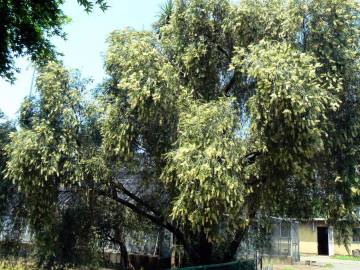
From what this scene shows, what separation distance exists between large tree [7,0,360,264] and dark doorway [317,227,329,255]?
108 feet

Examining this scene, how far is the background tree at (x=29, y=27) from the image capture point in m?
8.58

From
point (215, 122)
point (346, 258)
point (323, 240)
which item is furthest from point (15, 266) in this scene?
point (323, 240)

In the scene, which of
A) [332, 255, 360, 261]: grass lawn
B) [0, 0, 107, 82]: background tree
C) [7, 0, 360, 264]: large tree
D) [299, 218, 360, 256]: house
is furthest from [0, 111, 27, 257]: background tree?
[299, 218, 360, 256]: house

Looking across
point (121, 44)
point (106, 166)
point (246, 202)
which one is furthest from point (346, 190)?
point (121, 44)

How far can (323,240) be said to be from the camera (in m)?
44.8

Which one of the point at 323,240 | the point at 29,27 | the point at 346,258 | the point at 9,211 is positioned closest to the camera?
the point at 29,27

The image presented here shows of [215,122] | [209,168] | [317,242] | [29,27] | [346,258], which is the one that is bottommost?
[346,258]

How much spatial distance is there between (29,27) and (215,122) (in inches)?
176

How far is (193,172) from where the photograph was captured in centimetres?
1012

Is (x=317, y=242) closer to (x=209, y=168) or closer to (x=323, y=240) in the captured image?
(x=323, y=240)

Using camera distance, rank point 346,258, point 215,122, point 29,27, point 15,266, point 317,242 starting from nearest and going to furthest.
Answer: point 29,27, point 215,122, point 15,266, point 346,258, point 317,242

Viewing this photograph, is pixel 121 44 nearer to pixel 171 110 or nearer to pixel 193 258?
pixel 171 110

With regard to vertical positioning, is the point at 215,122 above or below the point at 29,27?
below

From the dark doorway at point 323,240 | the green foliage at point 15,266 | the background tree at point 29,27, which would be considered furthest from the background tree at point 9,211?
the dark doorway at point 323,240
